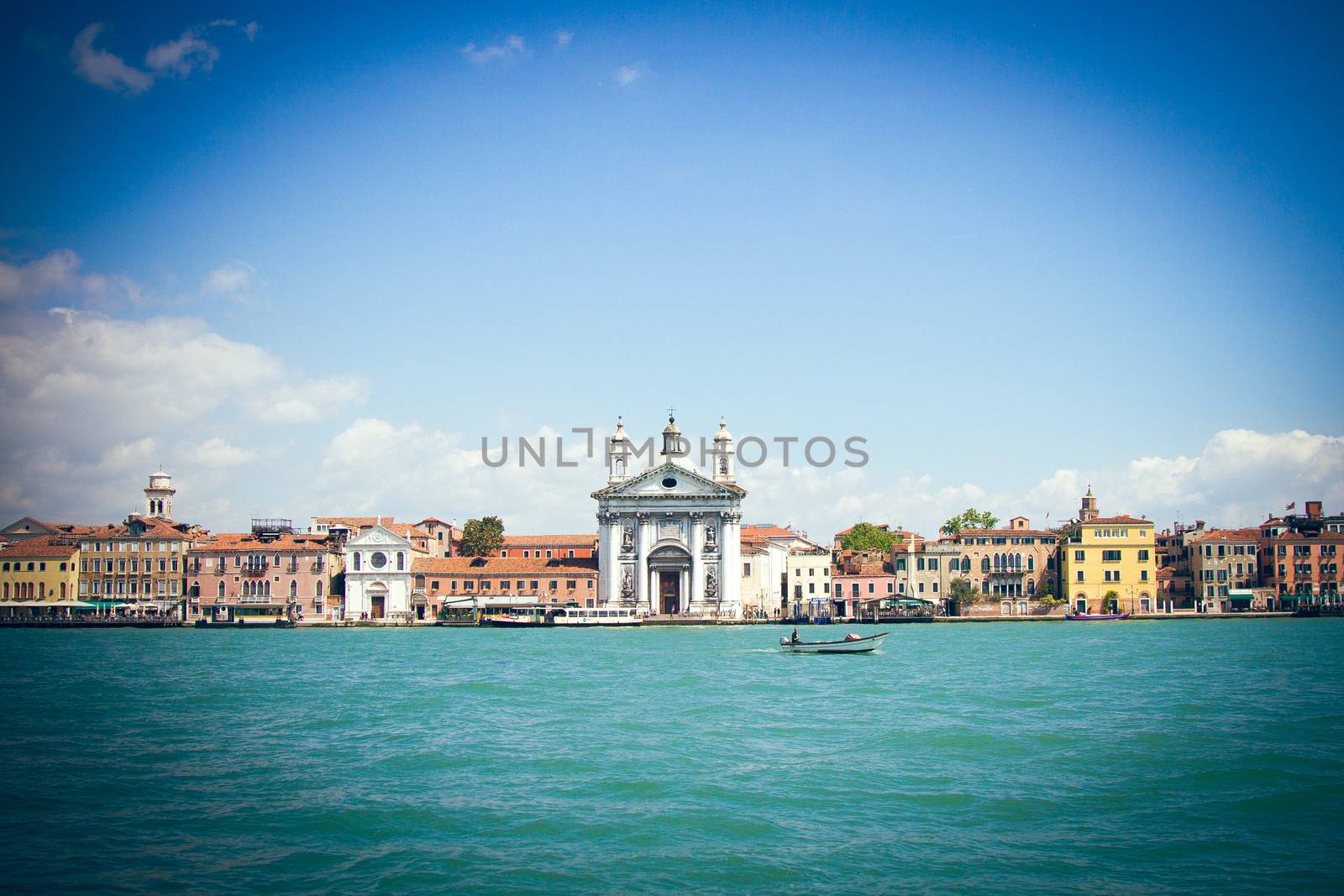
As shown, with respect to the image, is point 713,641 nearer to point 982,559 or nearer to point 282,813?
point 982,559

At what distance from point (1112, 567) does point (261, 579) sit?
53059mm

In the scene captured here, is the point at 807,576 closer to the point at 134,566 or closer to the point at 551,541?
the point at 551,541

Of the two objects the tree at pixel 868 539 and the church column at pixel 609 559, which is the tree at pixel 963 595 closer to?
the tree at pixel 868 539

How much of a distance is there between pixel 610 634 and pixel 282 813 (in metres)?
44.6

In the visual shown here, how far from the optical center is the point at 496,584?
72438 millimetres

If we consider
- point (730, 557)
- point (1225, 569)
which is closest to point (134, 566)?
point (730, 557)

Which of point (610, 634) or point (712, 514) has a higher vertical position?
point (712, 514)

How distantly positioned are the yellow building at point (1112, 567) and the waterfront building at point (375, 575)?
41933 mm

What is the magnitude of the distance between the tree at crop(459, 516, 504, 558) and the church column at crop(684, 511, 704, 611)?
13701mm

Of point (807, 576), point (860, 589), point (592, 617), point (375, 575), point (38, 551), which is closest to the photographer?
point (592, 617)

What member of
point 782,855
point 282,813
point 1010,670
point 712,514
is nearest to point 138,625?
point 712,514

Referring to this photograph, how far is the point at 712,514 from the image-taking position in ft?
235

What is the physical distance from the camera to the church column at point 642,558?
71.4 m

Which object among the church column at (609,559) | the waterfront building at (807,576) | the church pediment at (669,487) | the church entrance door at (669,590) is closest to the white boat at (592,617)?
the church column at (609,559)
